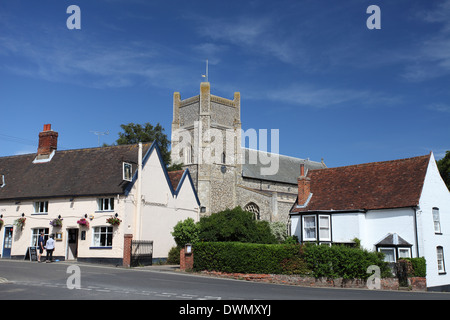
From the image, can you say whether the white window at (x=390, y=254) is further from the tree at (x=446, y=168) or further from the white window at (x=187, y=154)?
the white window at (x=187, y=154)

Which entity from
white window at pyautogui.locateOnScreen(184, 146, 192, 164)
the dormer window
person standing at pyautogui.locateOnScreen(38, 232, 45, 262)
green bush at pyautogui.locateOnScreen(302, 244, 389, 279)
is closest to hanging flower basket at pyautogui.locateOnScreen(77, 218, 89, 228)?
person standing at pyautogui.locateOnScreen(38, 232, 45, 262)

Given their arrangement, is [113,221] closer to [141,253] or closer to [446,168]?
[141,253]

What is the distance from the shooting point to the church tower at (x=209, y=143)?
55656mm

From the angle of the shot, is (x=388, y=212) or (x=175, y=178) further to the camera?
(x=175, y=178)

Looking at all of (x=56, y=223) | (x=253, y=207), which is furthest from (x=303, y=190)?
(x=253, y=207)

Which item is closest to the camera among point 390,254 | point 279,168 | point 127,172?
point 390,254

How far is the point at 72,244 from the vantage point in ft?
99.6

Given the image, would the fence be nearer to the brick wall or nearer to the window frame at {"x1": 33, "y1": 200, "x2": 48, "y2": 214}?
the brick wall

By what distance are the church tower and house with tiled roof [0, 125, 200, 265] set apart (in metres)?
21.0

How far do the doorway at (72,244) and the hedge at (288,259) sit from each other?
10461mm

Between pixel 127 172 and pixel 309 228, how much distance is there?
12709 millimetres

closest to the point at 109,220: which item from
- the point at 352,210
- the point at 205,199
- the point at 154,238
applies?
the point at 154,238

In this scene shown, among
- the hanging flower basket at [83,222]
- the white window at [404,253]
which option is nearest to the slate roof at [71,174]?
the hanging flower basket at [83,222]
